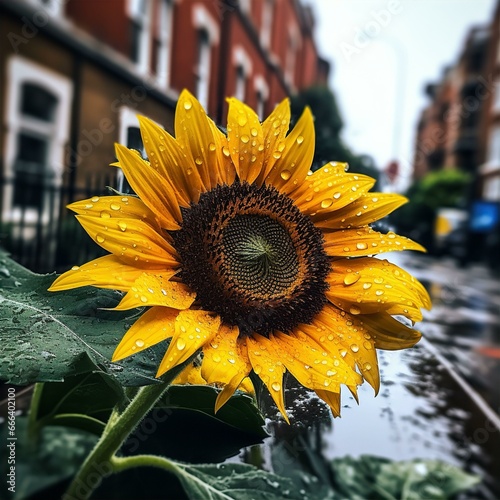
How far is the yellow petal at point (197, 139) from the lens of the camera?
0.37 metres

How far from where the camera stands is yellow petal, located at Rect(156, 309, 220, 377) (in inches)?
11.7

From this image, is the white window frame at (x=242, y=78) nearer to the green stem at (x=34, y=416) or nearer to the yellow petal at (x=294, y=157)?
the yellow petal at (x=294, y=157)

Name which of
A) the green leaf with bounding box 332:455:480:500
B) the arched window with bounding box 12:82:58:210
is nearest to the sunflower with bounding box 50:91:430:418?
the green leaf with bounding box 332:455:480:500

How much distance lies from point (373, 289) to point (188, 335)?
13 cm

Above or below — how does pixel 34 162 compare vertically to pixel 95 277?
above

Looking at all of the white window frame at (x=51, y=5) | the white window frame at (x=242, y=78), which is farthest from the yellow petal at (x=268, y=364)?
the white window frame at (x=51, y=5)

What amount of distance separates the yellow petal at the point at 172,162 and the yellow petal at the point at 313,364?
0.34 ft

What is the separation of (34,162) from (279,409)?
321 centimetres

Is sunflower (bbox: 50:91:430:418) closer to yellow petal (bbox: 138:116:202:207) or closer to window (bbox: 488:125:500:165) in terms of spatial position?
yellow petal (bbox: 138:116:202:207)

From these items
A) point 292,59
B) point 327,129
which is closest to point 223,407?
point 327,129

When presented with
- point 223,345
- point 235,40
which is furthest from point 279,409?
point 235,40

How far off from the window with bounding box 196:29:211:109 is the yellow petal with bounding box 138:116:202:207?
68 millimetres

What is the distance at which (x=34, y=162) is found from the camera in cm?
325

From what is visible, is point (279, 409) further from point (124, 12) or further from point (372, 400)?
point (124, 12)
